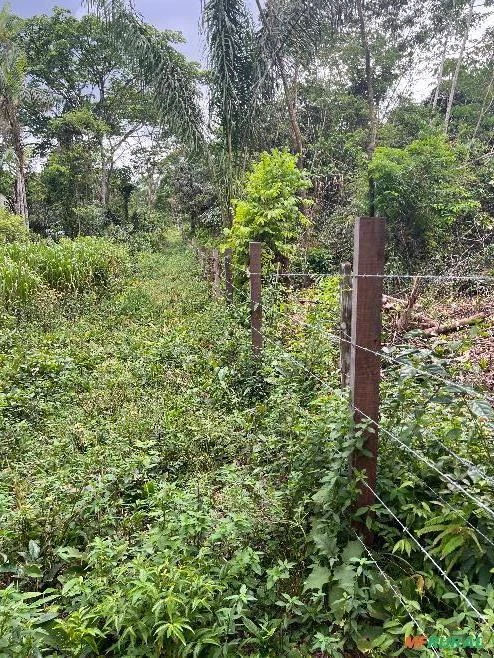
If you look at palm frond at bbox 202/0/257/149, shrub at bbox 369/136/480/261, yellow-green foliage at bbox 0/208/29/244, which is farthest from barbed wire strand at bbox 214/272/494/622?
yellow-green foliage at bbox 0/208/29/244

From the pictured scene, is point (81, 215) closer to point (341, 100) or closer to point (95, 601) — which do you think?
point (341, 100)

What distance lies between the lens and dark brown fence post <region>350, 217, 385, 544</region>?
5.80 feet

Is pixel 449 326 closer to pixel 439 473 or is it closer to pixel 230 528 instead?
pixel 439 473

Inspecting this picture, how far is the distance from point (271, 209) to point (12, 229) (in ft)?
31.8

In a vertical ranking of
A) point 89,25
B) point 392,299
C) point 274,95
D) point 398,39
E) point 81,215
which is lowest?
point 392,299

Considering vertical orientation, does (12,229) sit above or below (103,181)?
below

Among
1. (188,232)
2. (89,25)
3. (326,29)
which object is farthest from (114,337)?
(89,25)

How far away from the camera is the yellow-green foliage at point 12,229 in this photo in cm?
1275

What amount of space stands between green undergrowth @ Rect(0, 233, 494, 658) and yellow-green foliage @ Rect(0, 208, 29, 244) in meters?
10.7

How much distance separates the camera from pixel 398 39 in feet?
57.4

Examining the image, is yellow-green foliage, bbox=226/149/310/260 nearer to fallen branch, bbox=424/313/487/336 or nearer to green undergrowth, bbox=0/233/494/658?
fallen branch, bbox=424/313/487/336

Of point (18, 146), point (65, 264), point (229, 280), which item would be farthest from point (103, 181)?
point (229, 280)

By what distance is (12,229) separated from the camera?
13.0 m

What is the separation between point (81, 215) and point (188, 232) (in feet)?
16.2
